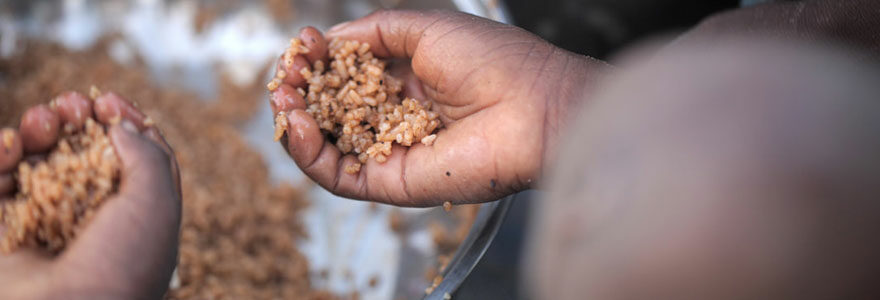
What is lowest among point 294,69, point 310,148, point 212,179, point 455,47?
point 212,179

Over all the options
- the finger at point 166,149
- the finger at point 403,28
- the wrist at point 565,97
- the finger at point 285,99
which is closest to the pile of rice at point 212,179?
the finger at point 166,149

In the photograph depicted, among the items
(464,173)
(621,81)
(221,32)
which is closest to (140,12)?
(221,32)

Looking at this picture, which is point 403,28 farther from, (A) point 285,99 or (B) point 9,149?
(B) point 9,149

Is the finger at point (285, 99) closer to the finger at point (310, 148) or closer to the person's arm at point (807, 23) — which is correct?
the finger at point (310, 148)

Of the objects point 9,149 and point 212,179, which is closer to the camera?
point 9,149

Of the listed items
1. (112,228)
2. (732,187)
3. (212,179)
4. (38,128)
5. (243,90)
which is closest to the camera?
(732,187)

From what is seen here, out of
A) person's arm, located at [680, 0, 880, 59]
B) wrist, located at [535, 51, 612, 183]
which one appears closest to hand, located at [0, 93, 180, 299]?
wrist, located at [535, 51, 612, 183]

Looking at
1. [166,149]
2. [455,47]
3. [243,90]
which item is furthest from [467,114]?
[243,90]

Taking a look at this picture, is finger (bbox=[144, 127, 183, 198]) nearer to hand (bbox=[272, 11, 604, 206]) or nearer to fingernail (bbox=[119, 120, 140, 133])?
fingernail (bbox=[119, 120, 140, 133])
